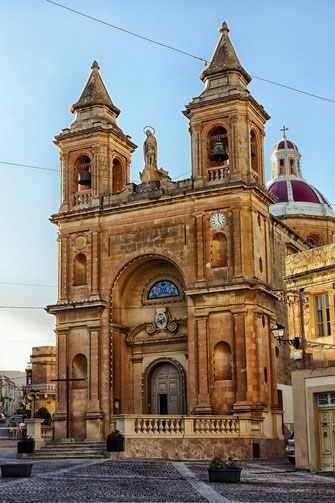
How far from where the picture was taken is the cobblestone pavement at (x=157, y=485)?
16.3 meters

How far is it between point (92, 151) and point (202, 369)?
39.1ft

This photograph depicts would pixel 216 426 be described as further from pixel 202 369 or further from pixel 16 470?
pixel 16 470

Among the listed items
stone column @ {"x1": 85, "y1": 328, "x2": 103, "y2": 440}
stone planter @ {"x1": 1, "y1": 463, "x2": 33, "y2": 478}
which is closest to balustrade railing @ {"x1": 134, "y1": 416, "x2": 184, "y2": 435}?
stone column @ {"x1": 85, "y1": 328, "x2": 103, "y2": 440}

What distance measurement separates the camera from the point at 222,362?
32.6 meters

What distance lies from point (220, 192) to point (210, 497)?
18.6 meters

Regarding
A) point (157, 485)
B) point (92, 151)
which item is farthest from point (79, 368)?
point (157, 485)

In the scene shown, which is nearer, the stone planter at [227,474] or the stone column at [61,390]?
the stone planter at [227,474]

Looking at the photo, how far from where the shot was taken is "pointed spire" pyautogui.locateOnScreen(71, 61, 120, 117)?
126 feet

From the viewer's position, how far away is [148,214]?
3550cm

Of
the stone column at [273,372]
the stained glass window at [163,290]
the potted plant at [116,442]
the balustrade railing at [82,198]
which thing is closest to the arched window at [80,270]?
the balustrade railing at [82,198]

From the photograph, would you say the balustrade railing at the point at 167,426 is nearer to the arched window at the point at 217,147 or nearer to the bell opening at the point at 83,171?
the arched window at the point at 217,147

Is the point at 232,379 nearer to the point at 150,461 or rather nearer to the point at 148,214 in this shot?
the point at 150,461

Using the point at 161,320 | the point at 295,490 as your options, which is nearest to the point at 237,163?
the point at 161,320

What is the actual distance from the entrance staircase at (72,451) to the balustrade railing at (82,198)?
11.1 m
